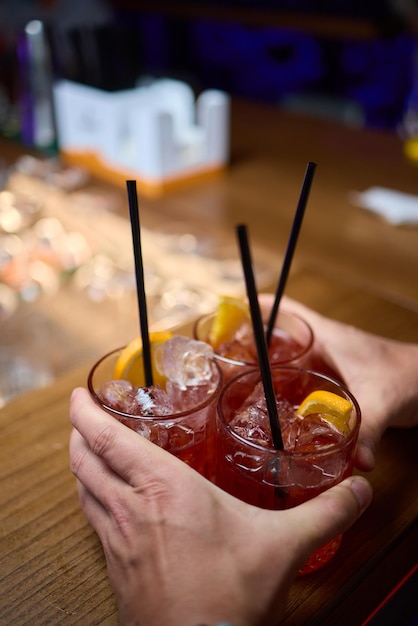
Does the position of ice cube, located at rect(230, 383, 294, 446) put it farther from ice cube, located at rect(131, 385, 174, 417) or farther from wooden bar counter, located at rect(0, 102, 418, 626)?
wooden bar counter, located at rect(0, 102, 418, 626)

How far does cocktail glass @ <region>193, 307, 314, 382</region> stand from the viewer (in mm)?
1015

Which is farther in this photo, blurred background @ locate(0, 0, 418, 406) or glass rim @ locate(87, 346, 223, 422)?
blurred background @ locate(0, 0, 418, 406)

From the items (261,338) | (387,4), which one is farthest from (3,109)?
(387,4)

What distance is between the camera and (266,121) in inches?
130

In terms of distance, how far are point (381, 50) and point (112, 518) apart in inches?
236

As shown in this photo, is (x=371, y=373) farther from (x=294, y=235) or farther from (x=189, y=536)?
(x=189, y=536)

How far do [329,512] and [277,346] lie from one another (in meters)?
0.40

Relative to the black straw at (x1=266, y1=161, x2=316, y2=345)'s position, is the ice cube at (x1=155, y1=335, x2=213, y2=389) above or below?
below

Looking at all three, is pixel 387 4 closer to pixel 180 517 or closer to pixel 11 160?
pixel 11 160

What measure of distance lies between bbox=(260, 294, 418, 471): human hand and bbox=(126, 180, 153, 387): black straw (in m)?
0.33

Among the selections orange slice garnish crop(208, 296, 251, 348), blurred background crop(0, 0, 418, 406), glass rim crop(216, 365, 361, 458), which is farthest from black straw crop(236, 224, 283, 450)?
blurred background crop(0, 0, 418, 406)

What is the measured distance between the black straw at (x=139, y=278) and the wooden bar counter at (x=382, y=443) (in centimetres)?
25

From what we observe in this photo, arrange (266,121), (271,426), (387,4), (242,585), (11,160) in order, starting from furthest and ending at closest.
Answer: (387,4), (266,121), (11,160), (271,426), (242,585)

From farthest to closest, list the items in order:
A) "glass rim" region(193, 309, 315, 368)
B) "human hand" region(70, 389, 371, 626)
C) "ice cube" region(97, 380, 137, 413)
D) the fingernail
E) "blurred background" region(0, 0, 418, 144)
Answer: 1. "blurred background" region(0, 0, 418, 144)
2. "glass rim" region(193, 309, 315, 368)
3. "ice cube" region(97, 380, 137, 413)
4. the fingernail
5. "human hand" region(70, 389, 371, 626)
